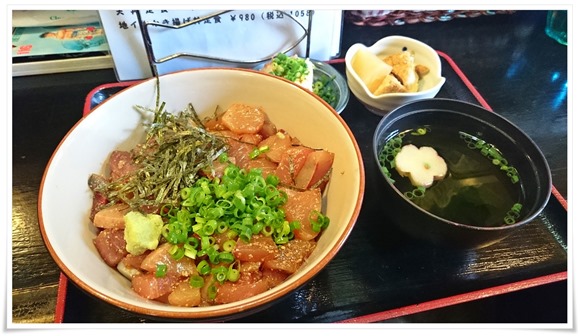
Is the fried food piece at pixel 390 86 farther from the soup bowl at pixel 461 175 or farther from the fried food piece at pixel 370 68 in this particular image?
the soup bowl at pixel 461 175

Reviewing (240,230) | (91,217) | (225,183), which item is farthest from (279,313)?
(91,217)

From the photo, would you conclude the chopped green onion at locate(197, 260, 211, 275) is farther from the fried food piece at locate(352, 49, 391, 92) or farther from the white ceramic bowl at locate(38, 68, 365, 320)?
the fried food piece at locate(352, 49, 391, 92)

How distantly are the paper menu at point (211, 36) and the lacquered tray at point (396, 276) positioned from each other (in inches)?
30.8

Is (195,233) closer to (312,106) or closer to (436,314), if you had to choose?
(312,106)

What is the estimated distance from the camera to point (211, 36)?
1771 millimetres

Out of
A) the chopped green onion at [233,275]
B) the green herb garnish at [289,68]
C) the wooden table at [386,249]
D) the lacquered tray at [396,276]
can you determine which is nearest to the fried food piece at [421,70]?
the wooden table at [386,249]

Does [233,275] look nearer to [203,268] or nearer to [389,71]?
[203,268]

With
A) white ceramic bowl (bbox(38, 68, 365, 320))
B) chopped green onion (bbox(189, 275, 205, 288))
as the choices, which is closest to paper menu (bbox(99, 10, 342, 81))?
white ceramic bowl (bbox(38, 68, 365, 320))

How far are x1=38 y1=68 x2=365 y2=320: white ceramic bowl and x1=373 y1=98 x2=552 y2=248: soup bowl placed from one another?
7.0 inches

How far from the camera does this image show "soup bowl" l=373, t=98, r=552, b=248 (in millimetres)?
1256

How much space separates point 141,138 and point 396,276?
A: 1.02m

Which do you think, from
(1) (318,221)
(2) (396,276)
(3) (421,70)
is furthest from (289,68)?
(2) (396,276)

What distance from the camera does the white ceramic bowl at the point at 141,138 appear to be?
102 cm

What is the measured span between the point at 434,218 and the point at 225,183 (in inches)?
24.7
